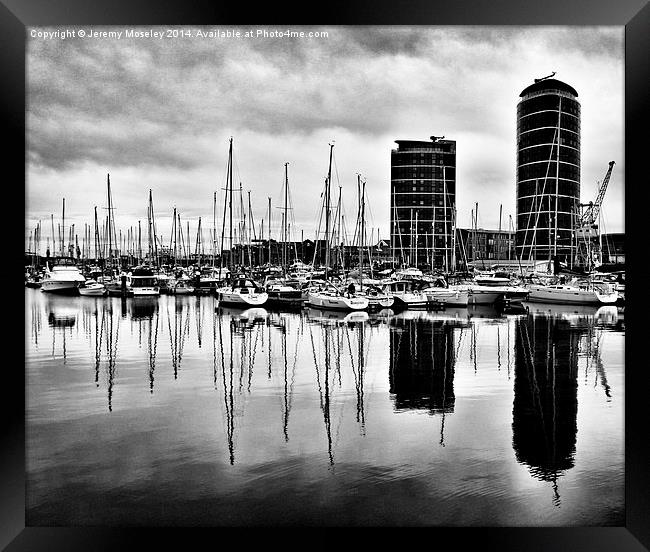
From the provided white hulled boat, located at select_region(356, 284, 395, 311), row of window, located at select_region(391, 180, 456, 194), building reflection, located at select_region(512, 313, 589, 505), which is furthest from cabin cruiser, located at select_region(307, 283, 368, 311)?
building reflection, located at select_region(512, 313, 589, 505)

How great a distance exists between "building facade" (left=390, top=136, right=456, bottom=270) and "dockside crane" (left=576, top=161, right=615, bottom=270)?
2509 mm

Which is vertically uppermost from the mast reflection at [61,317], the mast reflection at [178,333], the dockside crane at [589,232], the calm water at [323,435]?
the dockside crane at [589,232]

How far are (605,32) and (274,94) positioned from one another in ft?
12.6

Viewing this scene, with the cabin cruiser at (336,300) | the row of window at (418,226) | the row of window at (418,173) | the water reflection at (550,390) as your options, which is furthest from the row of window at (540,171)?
the cabin cruiser at (336,300)

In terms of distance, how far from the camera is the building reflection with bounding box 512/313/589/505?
5451mm

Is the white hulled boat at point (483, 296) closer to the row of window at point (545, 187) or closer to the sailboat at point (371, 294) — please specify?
the sailboat at point (371, 294)

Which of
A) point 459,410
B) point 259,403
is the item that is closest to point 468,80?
point 459,410

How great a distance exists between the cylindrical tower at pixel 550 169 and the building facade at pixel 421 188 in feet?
4.93

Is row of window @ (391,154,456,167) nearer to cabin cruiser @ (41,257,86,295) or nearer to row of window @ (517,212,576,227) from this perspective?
row of window @ (517,212,576,227)

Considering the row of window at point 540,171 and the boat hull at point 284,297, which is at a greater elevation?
the row of window at point 540,171

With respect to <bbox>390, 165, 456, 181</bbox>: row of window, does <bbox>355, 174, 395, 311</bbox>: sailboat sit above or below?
below
